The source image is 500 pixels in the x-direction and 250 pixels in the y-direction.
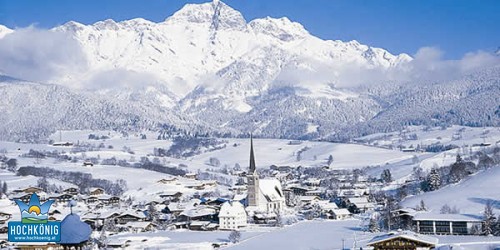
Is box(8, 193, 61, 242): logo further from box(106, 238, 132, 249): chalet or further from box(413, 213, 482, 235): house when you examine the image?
box(413, 213, 482, 235): house

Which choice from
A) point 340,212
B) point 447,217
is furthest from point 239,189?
point 447,217

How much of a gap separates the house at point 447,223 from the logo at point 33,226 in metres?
32.5

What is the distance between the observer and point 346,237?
42.9 m

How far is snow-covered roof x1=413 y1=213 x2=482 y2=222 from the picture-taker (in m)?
43.7

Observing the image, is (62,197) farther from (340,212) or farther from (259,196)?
(340,212)

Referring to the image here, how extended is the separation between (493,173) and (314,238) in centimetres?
2522

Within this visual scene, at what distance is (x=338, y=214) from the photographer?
196 feet

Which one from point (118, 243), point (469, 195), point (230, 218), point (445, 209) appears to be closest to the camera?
point (118, 243)

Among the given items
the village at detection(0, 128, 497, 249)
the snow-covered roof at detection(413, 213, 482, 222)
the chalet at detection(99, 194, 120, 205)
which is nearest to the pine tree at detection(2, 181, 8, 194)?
the village at detection(0, 128, 497, 249)

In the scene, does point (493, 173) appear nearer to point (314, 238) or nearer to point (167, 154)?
point (314, 238)

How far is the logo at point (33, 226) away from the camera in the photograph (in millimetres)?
15062

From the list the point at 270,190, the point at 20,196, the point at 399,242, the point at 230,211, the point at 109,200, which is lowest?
the point at 109,200

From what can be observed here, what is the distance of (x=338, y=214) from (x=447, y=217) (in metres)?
16.2

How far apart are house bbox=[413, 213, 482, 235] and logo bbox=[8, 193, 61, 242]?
3246 cm
